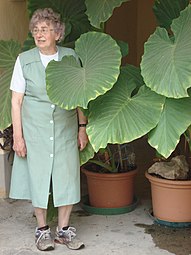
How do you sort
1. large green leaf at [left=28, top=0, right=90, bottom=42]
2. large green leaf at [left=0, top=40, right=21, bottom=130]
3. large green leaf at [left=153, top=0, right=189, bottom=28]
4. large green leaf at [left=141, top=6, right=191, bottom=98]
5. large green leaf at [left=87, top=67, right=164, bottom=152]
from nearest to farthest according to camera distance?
large green leaf at [left=141, top=6, right=191, bottom=98], large green leaf at [left=87, top=67, right=164, bottom=152], large green leaf at [left=153, top=0, right=189, bottom=28], large green leaf at [left=0, top=40, right=21, bottom=130], large green leaf at [left=28, top=0, right=90, bottom=42]

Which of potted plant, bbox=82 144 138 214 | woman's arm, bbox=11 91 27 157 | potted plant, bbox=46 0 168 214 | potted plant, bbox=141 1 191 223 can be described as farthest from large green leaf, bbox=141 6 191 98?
potted plant, bbox=82 144 138 214

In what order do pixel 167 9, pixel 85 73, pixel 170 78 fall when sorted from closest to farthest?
1. pixel 170 78
2. pixel 85 73
3. pixel 167 9

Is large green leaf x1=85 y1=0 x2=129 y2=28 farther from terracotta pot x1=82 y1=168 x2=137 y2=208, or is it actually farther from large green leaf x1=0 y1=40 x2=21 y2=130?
terracotta pot x1=82 y1=168 x2=137 y2=208

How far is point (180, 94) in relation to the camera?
8.93 feet

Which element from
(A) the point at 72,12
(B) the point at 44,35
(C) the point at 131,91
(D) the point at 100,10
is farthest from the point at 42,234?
(A) the point at 72,12

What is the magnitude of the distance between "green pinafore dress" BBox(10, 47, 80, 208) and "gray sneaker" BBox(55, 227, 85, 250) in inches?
7.9

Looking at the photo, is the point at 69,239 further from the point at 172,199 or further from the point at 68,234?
the point at 172,199


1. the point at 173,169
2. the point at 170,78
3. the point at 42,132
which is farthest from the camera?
the point at 173,169

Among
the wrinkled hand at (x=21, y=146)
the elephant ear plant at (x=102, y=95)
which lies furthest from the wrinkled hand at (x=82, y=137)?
the wrinkled hand at (x=21, y=146)

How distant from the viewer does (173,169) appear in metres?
3.38

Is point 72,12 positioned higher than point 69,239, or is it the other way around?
point 72,12

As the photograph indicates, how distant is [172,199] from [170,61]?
90 cm

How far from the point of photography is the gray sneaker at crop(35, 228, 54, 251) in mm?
3105

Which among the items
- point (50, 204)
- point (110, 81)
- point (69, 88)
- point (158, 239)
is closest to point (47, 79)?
point (69, 88)
